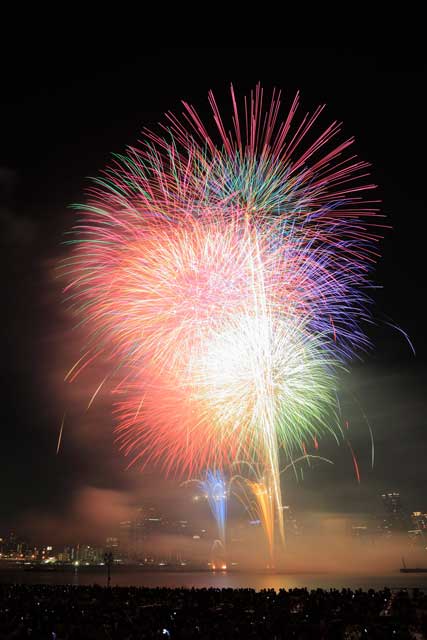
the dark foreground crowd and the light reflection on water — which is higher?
the dark foreground crowd

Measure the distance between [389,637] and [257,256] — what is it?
1237cm

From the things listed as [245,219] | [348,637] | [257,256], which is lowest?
[348,637]

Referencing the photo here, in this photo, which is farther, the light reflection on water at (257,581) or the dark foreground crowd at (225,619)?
the light reflection on water at (257,581)

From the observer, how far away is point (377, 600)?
17.5 metres

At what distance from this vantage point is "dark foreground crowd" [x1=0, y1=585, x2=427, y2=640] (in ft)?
40.8

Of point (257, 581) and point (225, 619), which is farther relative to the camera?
point (257, 581)

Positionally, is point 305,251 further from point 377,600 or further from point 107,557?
point 107,557

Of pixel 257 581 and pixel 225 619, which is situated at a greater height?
pixel 225 619

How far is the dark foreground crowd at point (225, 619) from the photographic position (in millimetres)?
12438

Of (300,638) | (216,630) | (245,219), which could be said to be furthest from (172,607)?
(245,219)

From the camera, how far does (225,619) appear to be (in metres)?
13.9

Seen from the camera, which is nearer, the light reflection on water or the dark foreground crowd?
the dark foreground crowd

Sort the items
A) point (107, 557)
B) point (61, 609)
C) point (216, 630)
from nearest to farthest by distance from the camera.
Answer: point (216, 630) → point (61, 609) → point (107, 557)

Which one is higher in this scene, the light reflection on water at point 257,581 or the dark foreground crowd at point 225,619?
the dark foreground crowd at point 225,619
